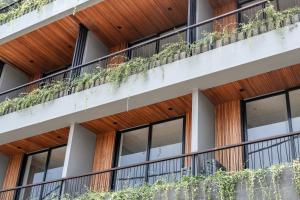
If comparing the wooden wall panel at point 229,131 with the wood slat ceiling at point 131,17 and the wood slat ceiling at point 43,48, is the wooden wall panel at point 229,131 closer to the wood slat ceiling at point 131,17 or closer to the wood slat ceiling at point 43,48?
the wood slat ceiling at point 131,17

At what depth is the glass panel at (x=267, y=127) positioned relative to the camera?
12870 millimetres

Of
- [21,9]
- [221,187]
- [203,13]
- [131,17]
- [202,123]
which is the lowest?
[221,187]

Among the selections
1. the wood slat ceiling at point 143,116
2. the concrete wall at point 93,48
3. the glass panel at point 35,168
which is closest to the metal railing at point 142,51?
the concrete wall at point 93,48

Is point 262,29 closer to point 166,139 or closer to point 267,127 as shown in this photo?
point 267,127

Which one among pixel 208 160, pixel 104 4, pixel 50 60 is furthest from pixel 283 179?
pixel 50 60

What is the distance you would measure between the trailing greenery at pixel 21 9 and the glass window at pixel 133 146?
633cm

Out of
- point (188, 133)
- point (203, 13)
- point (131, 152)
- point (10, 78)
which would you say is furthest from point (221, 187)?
point (10, 78)

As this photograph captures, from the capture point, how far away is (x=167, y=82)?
1365 cm

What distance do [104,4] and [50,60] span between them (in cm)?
465

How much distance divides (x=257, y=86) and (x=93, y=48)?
278 inches

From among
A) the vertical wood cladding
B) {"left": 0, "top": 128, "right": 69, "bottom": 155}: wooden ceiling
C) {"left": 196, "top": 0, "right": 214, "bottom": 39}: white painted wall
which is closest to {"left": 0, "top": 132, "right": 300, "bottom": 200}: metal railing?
{"left": 0, "top": 128, "right": 69, "bottom": 155}: wooden ceiling

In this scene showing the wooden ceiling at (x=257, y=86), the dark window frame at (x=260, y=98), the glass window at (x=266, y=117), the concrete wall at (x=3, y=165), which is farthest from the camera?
the concrete wall at (x=3, y=165)

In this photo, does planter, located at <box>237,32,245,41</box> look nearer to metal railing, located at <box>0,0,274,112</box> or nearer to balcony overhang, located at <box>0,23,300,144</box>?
balcony overhang, located at <box>0,23,300,144</box>

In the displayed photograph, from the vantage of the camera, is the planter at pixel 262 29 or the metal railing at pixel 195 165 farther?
the planter at pixel 262 29
